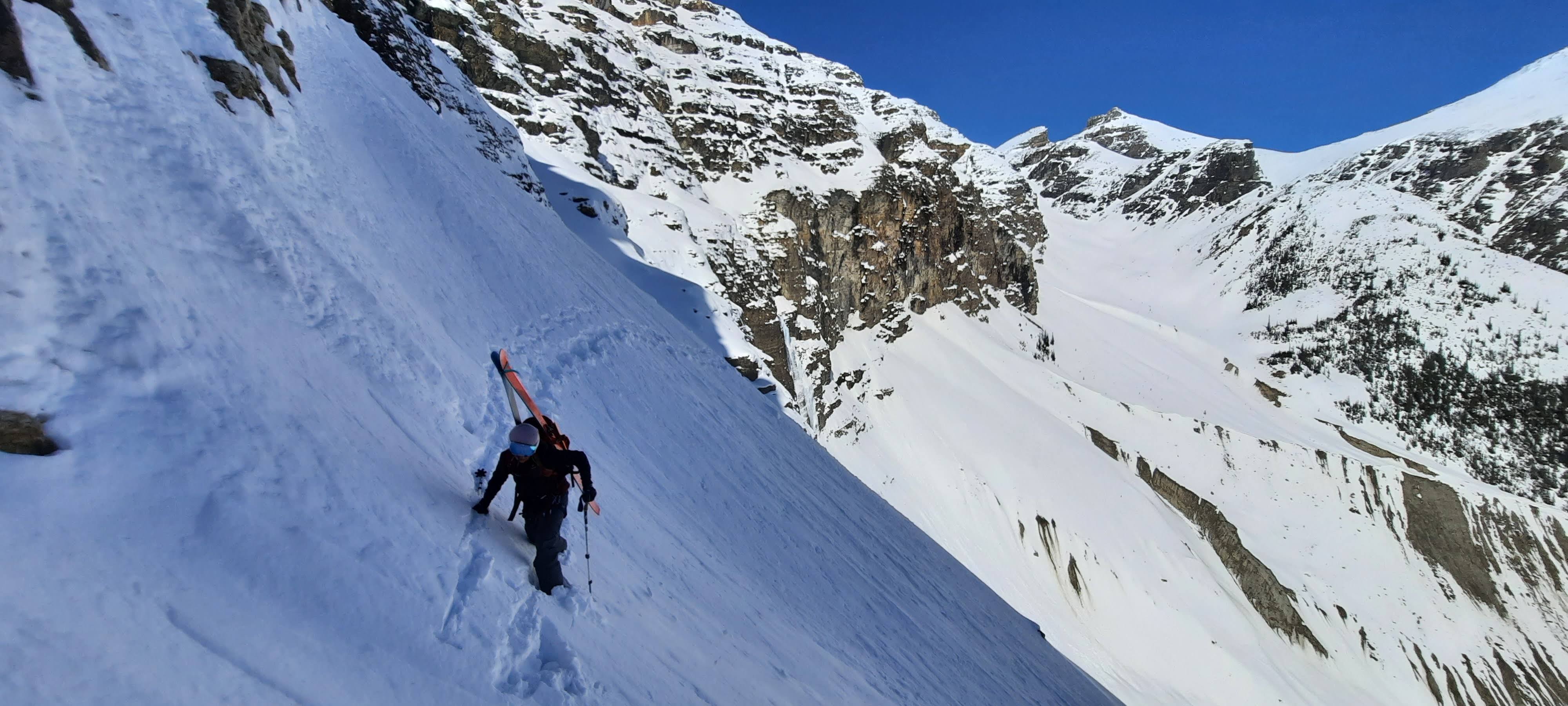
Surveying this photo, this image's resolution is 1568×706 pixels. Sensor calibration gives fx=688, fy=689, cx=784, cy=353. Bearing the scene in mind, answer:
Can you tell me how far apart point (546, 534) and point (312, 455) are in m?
1.51

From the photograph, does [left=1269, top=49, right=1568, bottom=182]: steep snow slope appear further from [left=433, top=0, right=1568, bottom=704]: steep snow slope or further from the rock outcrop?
the rock outcrop

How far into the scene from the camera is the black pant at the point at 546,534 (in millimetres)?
4727

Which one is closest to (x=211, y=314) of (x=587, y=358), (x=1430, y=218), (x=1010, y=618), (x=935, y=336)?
(x=587, y=358)

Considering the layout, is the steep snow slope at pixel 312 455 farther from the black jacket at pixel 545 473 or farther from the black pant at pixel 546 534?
the black jacket at pixel 545 473

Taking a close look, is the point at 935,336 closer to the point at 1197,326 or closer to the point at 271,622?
the point at 271,622

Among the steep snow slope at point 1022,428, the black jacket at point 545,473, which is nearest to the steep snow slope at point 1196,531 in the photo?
the steep snow slope at point 1022,428

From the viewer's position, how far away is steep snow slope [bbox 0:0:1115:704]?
2.98 m

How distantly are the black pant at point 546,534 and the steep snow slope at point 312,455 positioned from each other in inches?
6.6

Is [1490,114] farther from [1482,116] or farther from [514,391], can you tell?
[514,391]

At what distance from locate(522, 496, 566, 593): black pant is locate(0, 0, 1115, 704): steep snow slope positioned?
17cm

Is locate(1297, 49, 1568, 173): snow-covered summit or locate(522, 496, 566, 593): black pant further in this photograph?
locate(1297, 49, 1568, 173): snow-covered summit

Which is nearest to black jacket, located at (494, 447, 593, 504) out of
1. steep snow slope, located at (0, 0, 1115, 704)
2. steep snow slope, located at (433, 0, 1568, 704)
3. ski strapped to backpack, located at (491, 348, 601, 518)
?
steep snow slope, located at (0, 0, 1115, 704)

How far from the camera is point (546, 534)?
4.75 metres

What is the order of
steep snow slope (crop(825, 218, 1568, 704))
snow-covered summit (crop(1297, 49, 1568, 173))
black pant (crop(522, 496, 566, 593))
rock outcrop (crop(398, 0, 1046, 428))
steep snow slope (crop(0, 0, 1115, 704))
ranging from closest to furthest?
1. steep snow slope (crop(0, 0, 1115, 704))
2. black pant (crop(522, 496, 566, 593))
3. rock outcrop (crop(398, 0, 1046, 428))
4. steep snow slope (crop(825, 218, 1568, 704))
5. snow-covered summit (crop(1297, 49, 1568, 173))
